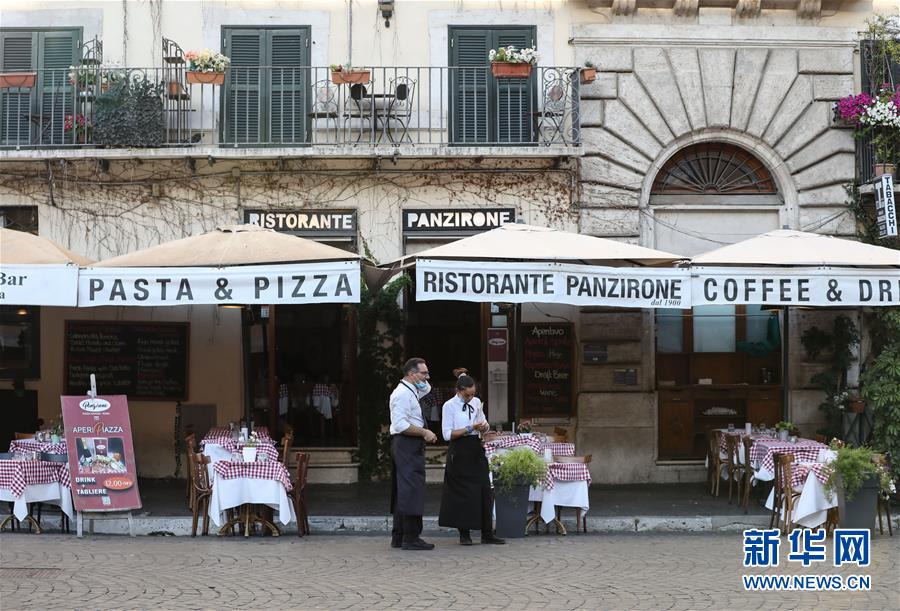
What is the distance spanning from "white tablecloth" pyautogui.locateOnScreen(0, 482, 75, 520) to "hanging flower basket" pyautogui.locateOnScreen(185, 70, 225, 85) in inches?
238

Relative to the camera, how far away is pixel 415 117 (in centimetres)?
1585

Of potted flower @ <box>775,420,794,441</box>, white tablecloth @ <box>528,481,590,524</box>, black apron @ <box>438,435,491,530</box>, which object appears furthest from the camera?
potted flower @ <box>775,420,794,441</box>

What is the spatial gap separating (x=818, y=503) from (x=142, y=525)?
735 cm

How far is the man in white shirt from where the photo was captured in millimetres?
10664

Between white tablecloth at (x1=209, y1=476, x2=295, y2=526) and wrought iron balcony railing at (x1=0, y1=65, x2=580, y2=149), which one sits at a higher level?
wrought iron balcony railing at (x1=0, y1=65, x2=580, y2=149)

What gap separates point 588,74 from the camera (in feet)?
50.5

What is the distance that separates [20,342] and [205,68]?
482cm

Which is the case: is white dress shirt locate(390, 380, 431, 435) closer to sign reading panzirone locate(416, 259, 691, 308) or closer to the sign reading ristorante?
sign reading panzirone locate(416, 259, 691, 308)

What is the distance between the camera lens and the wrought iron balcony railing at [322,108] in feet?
51.0

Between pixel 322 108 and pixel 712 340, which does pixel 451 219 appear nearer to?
pixel 322 108

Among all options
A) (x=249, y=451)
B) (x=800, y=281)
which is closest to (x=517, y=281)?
(x=800, y=281)

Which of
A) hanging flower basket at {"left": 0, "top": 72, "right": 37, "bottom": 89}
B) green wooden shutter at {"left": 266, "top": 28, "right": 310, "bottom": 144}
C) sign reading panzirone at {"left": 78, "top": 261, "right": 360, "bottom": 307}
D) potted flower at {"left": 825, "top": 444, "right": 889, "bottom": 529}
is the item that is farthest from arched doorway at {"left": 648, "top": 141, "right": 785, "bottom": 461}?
hanging flower basket at {"left": 0, "top": 72, "right": 37, "bottom": 89}

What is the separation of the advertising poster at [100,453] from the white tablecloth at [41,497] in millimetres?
349

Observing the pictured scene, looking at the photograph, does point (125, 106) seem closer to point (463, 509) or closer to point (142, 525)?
point (142, 525)
